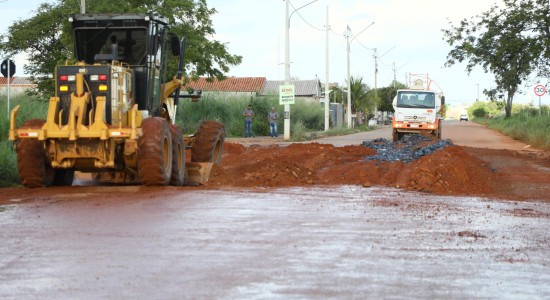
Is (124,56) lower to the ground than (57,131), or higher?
higher

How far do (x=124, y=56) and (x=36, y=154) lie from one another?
9.02ft

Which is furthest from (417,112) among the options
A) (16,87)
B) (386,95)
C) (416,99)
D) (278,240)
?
(386,95)

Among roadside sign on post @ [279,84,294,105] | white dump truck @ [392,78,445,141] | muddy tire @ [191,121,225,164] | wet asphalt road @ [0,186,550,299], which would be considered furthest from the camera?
roadside sign on post @ [279,84,294,105]

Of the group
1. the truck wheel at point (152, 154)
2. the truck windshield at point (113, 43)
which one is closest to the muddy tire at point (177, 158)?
the truck wheel at point (152, 154)

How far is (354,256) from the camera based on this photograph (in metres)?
9.17

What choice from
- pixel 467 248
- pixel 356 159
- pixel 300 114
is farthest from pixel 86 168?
pixel 300 114

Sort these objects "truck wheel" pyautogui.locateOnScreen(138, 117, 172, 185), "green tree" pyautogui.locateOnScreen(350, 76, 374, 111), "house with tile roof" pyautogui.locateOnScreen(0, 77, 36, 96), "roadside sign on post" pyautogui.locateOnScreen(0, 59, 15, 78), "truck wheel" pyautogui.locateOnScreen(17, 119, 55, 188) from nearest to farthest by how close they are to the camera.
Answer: "truck wheel" pyautogui.locateOnScreen(138, 117, 172, 185), "truck wheel" pyautogui.locateOnScreen(17, 119, 55, 188), "roadside sign on post" pyautogui.locateOnScreen(0, 59, 15, 78), "house with tile roof" pyautogui.locateOnScreen(0, 77, 36, 96), "green tree" pyautogui.locateOnScreen(350, 76, 374, 111)

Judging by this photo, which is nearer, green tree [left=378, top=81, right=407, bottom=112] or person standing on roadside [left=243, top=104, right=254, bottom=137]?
person standing on roadside [left=243, top=104, right=254, bottom=137]

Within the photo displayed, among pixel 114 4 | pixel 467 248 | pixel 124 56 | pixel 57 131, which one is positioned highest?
pixel 114 4

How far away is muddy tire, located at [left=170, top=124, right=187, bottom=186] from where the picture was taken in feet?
53.3

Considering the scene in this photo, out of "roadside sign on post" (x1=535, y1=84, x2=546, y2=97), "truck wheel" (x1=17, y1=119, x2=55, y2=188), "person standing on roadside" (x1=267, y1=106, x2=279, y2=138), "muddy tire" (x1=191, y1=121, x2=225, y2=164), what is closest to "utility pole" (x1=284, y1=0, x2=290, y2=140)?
"person standing on roadside" (x1=267, y1=106, x2=279, y2=138)

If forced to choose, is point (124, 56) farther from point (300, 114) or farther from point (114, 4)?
point (300, 114)

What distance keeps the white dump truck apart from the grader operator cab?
23.2 m

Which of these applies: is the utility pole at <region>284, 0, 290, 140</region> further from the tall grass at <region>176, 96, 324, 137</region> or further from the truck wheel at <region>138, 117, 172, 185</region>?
the truck wheel at <region>138, 117, 172, 185</region>
